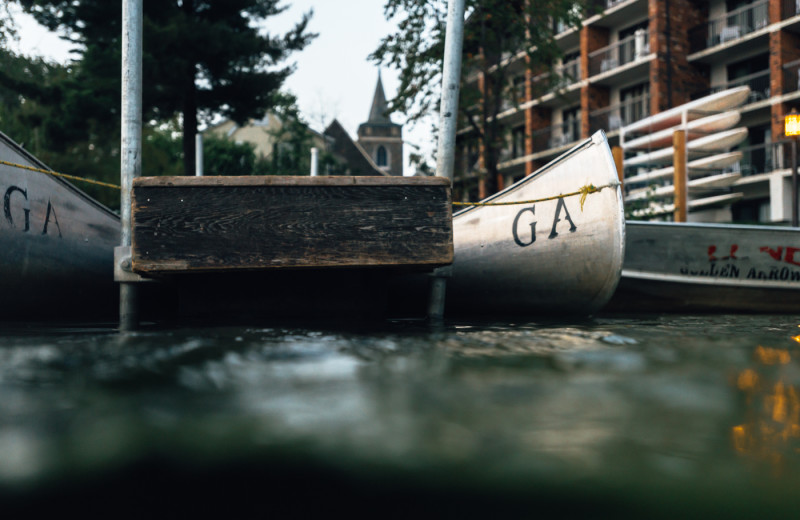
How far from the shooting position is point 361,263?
460 cm

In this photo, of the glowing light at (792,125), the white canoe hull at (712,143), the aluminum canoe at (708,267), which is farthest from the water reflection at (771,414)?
the white canoe hull at (712,143)

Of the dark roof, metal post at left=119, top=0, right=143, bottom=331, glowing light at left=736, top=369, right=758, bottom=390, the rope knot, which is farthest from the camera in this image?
the dark roof

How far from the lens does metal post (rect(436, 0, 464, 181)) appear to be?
5812 mm

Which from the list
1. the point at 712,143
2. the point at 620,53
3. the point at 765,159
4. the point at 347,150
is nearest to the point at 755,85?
the point at 765,159

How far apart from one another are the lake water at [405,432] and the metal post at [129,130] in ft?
6.50

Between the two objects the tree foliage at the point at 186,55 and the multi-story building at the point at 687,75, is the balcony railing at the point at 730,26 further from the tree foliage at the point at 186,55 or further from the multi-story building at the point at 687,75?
the tree foliage at the point at 186,55

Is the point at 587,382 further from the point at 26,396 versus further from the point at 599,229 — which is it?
the point at 599,229

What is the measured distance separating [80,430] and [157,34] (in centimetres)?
1291

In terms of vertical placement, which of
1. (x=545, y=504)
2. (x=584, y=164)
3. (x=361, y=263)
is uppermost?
(x=584, y=164)

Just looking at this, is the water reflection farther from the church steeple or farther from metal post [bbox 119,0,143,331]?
the church steeple

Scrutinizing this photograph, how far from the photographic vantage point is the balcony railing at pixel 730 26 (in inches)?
917

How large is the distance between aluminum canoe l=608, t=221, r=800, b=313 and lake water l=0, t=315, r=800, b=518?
427cm

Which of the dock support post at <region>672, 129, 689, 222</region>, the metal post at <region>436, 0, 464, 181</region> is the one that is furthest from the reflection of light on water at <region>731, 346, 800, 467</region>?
the dock support post at <region>672, 129, 689, 222</region>

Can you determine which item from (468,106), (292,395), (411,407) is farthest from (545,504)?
(468,106)
